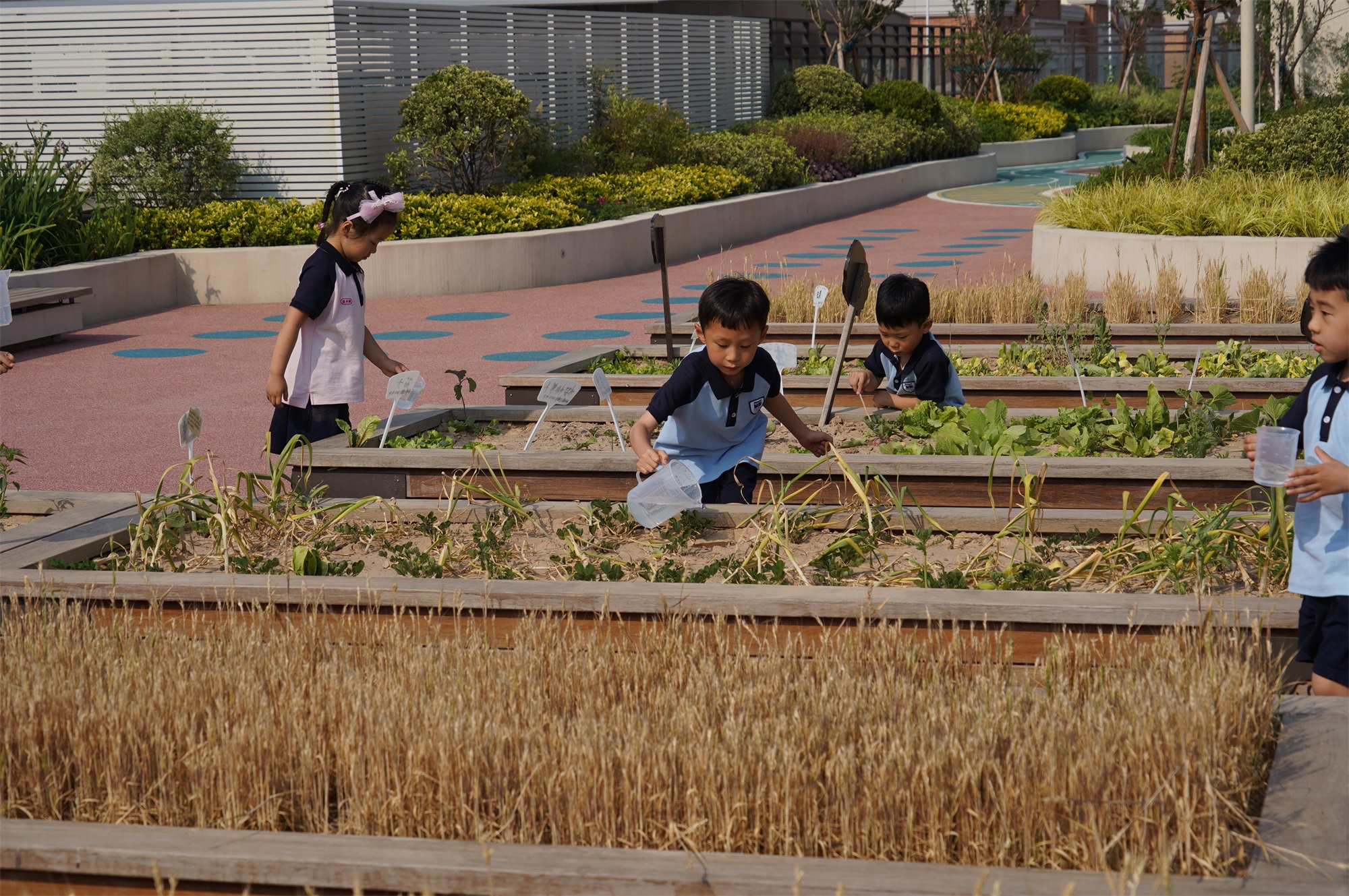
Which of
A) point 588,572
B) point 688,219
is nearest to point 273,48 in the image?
point 688,219

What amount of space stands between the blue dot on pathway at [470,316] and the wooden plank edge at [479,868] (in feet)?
35.6

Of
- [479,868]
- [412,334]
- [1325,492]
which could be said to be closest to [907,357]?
[1325,492]

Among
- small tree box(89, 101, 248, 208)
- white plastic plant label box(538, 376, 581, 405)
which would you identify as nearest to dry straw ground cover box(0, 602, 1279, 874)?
white plastic plant label box(538, 376, 581, 405)

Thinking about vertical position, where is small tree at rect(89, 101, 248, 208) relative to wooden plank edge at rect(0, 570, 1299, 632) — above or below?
above

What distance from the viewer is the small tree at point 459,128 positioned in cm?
1708

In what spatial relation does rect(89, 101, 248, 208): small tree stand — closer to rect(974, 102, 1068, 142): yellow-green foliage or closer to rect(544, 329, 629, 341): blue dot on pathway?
rect(544, 329, 629, 341): blue dot on pathway

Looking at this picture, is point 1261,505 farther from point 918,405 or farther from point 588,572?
point 588,572

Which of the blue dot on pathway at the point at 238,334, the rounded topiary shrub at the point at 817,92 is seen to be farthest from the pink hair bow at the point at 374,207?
the rounded topiary shrub at the point at 817,92

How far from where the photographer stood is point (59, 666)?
3.46m

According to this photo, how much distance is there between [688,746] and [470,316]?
11037mm

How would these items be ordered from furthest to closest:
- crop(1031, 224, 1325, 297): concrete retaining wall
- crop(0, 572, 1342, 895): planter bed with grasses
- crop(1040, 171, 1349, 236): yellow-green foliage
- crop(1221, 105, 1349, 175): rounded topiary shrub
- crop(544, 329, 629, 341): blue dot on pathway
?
crop(1221, 105, 1349, 175): rounded topiary shrub < crop(1040, 171, 1349, 236): yellow-green foliage < crop(544, 329, 629, 341): blue dot on pathway < crop(1031, 224, 1325, 297): concrete retaining wall < crop(0, 572, 1342, 895): planter bed with grasses

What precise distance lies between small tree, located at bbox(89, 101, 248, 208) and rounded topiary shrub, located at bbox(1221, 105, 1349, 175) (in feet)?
37.8

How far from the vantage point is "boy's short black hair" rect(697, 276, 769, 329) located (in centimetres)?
466

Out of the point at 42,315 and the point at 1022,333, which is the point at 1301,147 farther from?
the point at 42,315
